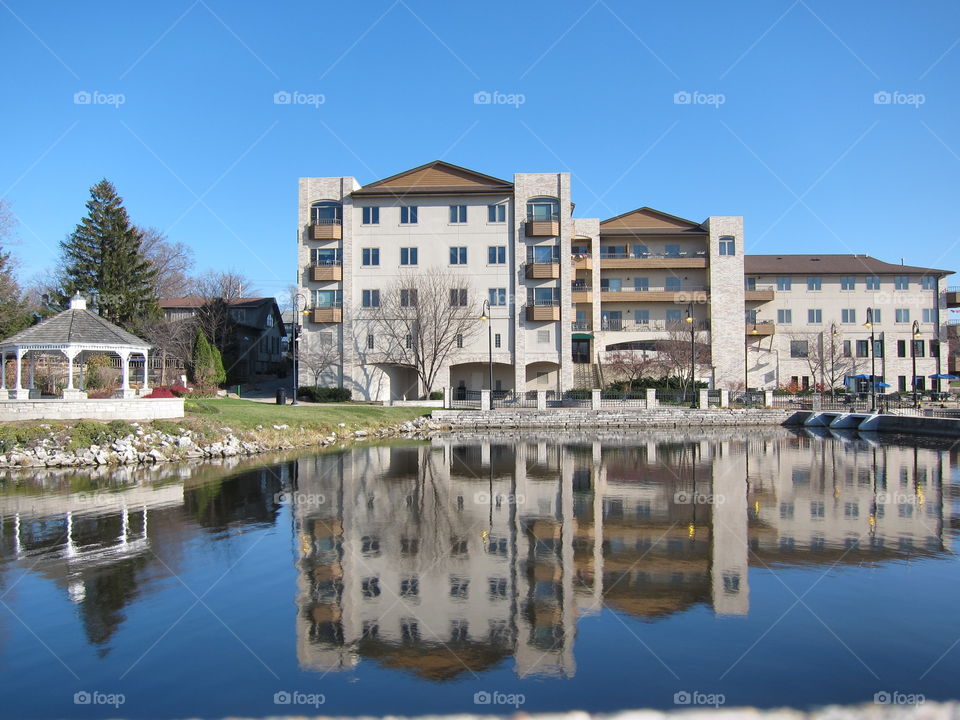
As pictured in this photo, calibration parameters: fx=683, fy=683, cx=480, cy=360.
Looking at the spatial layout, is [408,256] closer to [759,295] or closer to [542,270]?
[542,270]

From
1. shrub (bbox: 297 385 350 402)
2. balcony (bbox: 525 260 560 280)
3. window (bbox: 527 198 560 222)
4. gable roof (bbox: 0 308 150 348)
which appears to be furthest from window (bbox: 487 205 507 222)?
gable roof (bbox: 0 308 150 348)

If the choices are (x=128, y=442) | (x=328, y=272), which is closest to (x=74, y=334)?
(x=128, y=442)

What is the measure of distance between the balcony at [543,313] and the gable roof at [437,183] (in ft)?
28.7

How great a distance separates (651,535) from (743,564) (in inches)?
90.6

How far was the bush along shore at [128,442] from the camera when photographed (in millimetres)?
24766

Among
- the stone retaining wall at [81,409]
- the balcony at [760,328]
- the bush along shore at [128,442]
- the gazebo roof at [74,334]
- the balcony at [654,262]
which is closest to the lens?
the bush along shore at [128,442]

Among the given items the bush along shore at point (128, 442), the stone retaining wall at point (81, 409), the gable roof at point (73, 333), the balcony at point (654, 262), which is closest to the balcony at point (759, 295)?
the balcony at point (654, 262)

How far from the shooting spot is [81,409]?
26844mm

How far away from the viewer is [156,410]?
2817 centimetres

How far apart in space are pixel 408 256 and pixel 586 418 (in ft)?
59.9

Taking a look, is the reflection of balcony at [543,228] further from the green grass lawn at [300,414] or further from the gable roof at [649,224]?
the green grass lawn at [300,414]

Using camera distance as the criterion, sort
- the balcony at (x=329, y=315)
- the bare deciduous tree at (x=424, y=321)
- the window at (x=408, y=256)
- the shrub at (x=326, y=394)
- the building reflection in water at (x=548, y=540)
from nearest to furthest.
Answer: the building reflection in water at (x=548, y=540), the shrub at (x=326, y=394), the bare deciduous tree at (x=424, y=321), the window at (x=408, y=256), the balcony at (x=329, y=315)

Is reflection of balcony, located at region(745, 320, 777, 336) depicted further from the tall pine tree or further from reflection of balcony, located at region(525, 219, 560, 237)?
the tall pine tree

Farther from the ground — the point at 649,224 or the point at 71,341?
the point at 649,224
